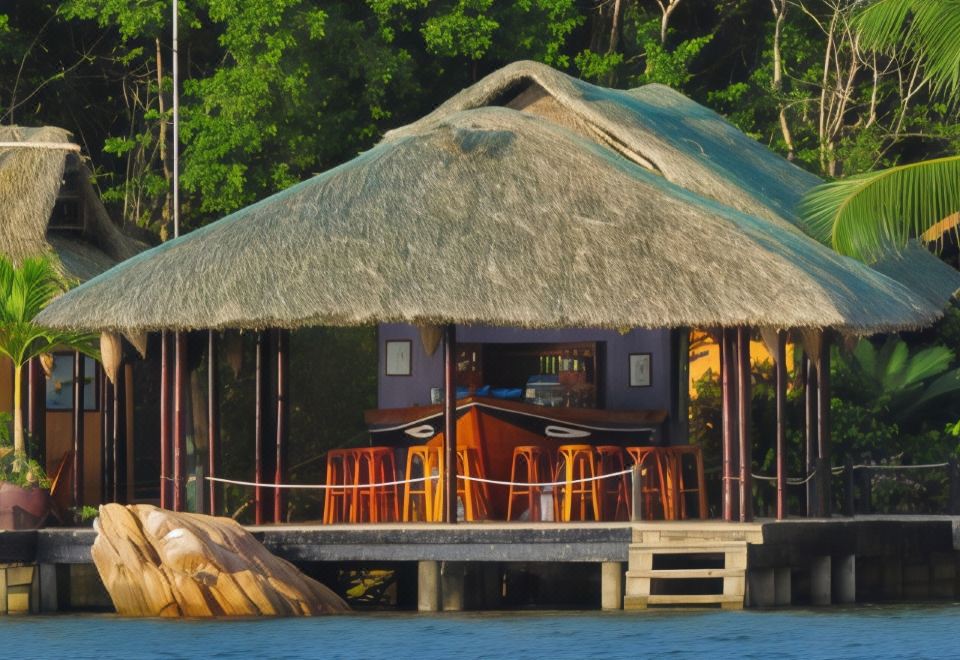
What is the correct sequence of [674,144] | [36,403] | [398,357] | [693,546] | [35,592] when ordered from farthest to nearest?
[674,144] < [398,357] < [36,403] < [35,592] < [693,546]

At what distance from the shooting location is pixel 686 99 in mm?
29734

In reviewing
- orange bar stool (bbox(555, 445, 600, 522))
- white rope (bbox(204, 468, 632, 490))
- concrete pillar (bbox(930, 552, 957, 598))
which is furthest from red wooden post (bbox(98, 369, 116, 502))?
concrete pillar (bbox(930, 552, 957, 598))

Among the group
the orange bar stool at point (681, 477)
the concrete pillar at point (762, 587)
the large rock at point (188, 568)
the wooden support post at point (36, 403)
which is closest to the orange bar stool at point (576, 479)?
the orange bar stool at point (681, 477)

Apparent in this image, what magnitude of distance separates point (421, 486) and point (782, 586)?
3848 millimetres

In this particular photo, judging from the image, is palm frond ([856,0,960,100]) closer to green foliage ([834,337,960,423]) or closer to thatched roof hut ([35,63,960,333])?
thatched roof hut ([35,63,960,333])

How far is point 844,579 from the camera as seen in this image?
2155 centimetres

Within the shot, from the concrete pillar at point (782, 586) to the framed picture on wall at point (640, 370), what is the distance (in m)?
3.58

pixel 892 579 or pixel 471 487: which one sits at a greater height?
pixel 471 487

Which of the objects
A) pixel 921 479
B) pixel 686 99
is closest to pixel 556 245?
pixel 921 479

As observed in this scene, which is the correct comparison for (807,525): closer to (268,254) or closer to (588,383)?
(588,383)

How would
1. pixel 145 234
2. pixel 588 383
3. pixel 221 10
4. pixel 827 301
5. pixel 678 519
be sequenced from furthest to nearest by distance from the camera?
1. pixel 145 234
2. pixel 221 10
3. pixel 588 383
4. pixel 678 519
5. pixel 827 301

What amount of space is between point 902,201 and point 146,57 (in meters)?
13.9

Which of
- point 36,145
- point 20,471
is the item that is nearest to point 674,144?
point 36,145

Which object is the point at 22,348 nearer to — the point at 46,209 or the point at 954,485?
the point at 46,209
